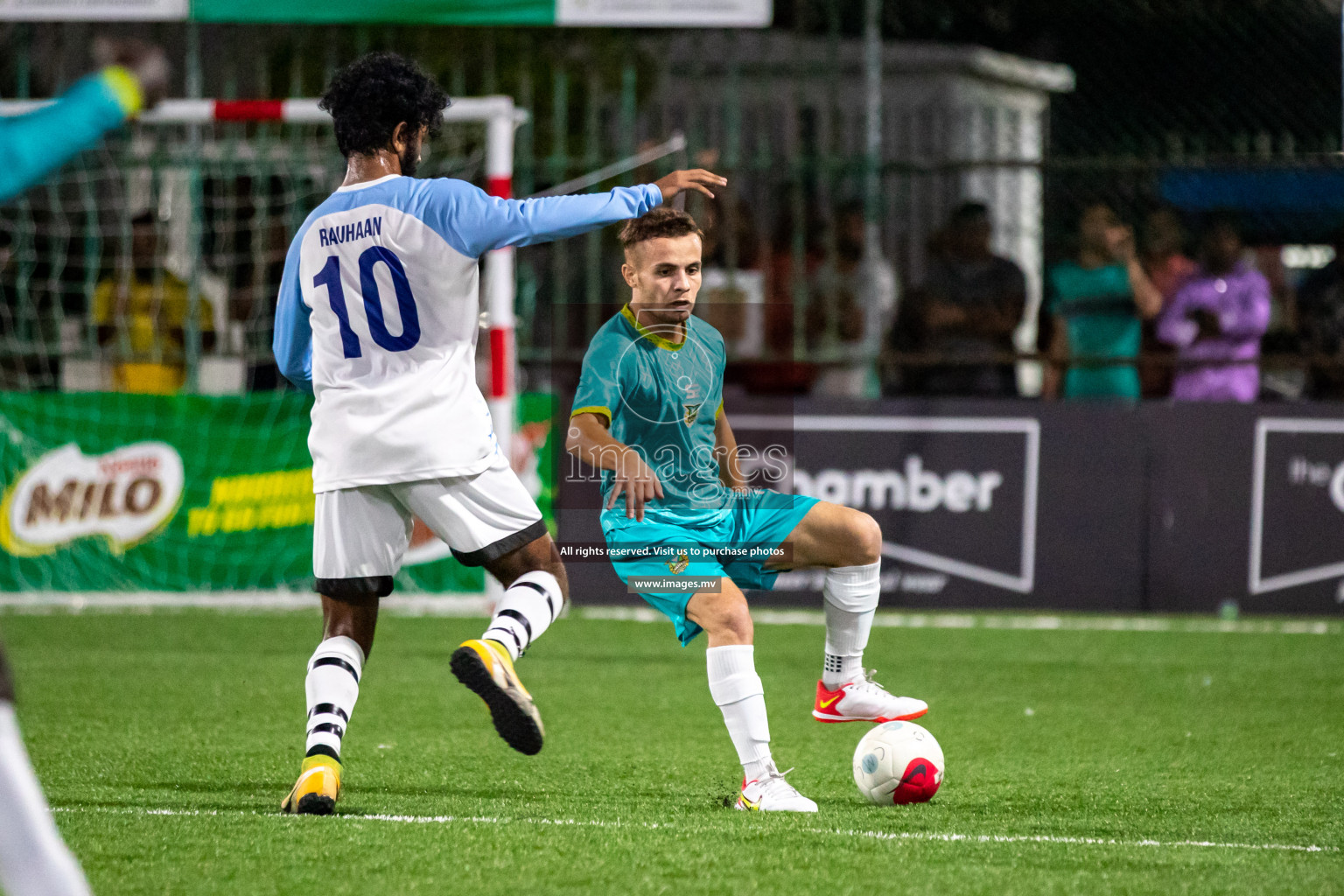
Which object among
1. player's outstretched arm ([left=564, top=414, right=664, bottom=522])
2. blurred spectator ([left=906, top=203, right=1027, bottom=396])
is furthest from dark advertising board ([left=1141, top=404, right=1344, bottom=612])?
player's outstretched arm ([left=564, top=414, right=664, bottom=522])

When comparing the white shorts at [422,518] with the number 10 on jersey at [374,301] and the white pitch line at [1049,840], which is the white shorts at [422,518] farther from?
the white pitch line at [1049,840]

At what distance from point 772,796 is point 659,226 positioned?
61.9 inches

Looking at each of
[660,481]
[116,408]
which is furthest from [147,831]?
[116,408]

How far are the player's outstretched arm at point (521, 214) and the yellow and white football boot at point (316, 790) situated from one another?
→ 1.37 metres

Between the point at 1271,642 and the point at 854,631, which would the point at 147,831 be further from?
the point at 1271,642

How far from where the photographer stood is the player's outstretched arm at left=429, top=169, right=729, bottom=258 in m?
4.07

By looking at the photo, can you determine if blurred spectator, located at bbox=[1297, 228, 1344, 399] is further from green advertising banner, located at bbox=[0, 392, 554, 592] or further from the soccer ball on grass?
the soccer ball on grass

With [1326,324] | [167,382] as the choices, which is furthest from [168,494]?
[1326,324]

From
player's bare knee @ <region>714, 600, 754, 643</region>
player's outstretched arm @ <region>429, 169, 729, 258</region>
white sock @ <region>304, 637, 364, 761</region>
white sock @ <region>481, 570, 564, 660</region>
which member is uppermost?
player's outstretched arm @ <region>429, 169, 729, 258</region>

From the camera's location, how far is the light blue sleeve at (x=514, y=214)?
407 centimetres

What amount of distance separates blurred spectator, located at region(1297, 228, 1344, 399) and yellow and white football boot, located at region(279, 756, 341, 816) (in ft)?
23.7

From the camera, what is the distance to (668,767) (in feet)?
16.8

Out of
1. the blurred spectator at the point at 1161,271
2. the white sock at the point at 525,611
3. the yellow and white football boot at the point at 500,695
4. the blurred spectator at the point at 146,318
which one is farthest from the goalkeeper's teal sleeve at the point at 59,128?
the blurred spectator at the point at 1161,271

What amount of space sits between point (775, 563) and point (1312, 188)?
21.8ft
